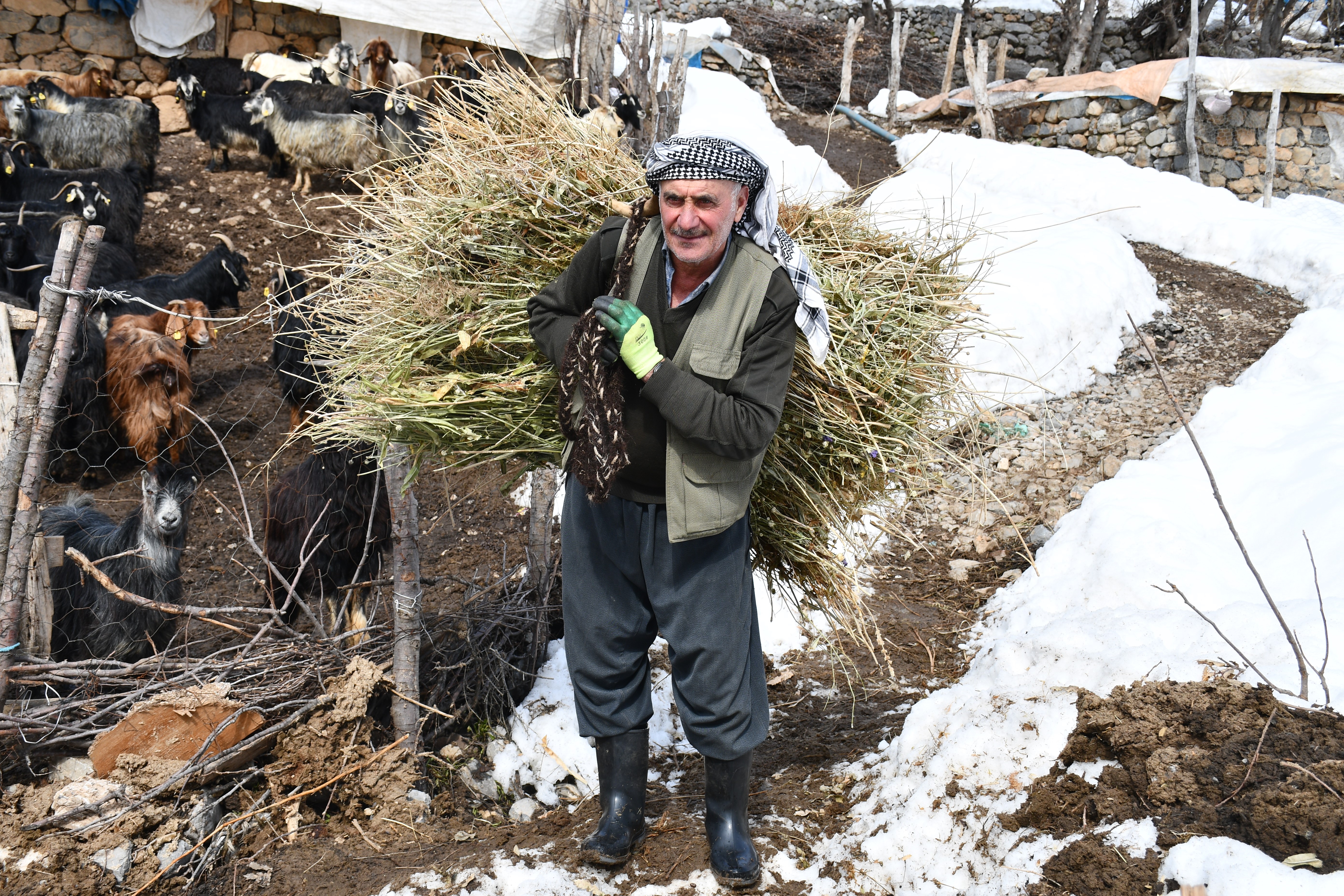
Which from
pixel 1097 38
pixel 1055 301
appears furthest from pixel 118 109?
pixel 1097 38

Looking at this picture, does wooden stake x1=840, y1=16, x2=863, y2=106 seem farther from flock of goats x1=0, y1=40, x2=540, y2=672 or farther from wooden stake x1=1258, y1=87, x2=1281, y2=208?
flock of goats x1=0, y1=40, x2=540, y2=672

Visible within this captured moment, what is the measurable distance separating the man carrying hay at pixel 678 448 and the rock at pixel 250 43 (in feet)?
42.6

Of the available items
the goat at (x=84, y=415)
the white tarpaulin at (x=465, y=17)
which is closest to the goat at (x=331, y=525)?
the goat at (x=84, y=415)

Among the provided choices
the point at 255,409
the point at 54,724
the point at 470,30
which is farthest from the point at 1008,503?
the point at 470,30

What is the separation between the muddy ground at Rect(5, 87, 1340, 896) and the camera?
2.40 metres

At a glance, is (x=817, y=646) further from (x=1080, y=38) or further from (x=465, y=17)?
(x=1080, y=38)

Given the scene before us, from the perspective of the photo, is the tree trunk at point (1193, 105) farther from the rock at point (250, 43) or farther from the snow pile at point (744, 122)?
the rock at point (250, 43)

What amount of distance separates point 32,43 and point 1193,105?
16.2m

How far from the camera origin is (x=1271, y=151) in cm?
1204

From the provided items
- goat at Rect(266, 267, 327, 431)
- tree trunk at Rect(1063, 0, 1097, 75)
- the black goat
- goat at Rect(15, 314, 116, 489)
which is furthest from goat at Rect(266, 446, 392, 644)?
tree trunk at Rect(1063, 0, 1097, 75)

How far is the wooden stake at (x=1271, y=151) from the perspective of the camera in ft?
38.5

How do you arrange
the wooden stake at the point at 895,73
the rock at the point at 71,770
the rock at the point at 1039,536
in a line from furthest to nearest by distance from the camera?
the wooden stake at the point at 895,73, the rock at the point at 1039,536, the rock at the point at 71,770

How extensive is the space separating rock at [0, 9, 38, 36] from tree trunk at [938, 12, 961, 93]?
47.7 feet

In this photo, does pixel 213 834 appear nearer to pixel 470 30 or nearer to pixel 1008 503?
pixel 1008 503
